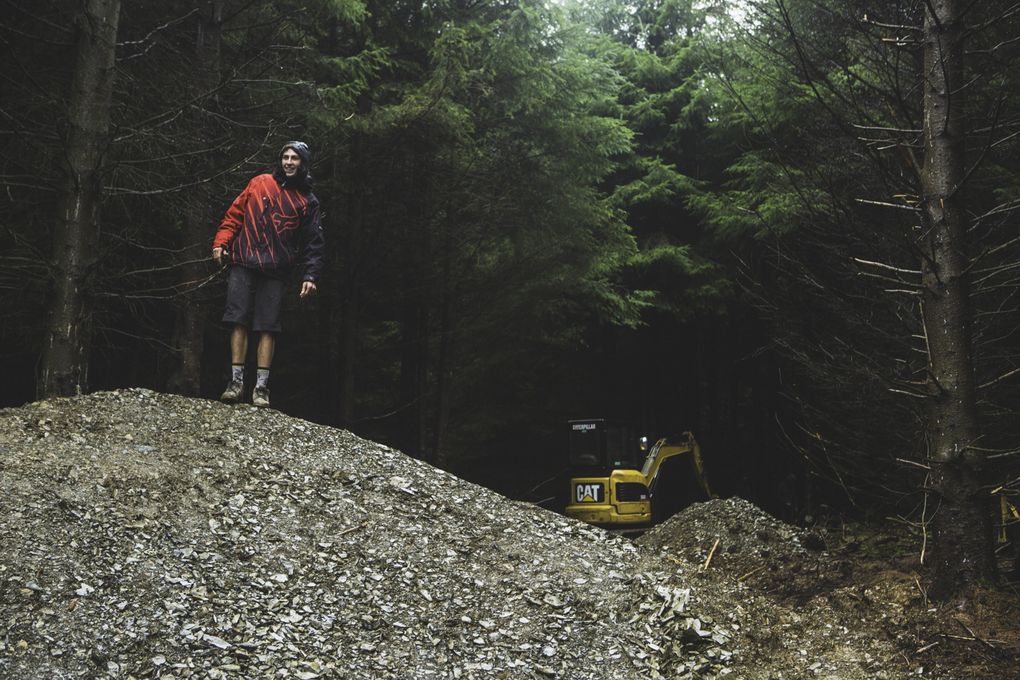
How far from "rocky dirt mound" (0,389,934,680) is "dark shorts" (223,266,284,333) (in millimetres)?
969

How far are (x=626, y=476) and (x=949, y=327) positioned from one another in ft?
27.3

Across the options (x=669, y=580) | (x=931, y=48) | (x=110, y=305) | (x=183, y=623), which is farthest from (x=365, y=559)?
(x=110, y=305)

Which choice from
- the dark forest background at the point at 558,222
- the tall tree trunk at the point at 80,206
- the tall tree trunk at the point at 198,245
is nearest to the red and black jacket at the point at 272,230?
the dark forest background at the point at 558,222

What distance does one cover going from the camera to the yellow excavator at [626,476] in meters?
13.8

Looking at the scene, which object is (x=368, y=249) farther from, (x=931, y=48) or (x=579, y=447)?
(x=931, y=48)

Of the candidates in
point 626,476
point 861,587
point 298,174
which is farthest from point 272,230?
point 626,476

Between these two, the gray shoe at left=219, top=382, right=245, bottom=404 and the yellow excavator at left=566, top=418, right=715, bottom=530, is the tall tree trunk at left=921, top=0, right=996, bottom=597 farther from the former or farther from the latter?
the yellow excavator at left=566, top=418, right=715, bottom=530

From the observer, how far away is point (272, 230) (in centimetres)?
801

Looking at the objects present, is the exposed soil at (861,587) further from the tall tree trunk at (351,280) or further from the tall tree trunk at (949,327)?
the tall tree trunk at (351,280)

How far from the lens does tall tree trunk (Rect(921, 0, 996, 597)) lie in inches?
229

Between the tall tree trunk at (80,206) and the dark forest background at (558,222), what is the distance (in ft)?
0.08

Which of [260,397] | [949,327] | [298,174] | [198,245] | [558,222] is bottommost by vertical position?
[260,397]

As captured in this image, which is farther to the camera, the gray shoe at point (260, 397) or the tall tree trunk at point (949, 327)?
the gray shoe at point (260, 397)

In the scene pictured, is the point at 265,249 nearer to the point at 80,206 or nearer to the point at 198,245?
the point at 80,206
